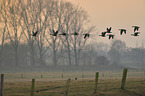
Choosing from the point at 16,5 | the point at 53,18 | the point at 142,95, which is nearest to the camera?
the point at 142,95

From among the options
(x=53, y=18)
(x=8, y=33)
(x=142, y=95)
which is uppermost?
(x=53, y=18)

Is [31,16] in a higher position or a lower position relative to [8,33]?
higher

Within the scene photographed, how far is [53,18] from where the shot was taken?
84.3m

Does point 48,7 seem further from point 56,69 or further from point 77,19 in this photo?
point 56,69

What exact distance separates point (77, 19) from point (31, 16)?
1529cm

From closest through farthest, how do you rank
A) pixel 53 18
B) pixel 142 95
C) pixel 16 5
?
pixel 142 95 → pixel 16 5 → pixel 53 18

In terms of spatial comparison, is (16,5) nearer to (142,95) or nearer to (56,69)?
(56,69)

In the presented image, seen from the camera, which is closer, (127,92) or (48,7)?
(127,92)

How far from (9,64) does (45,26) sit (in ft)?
52.1

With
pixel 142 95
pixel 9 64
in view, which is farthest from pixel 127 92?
pixel 9 64

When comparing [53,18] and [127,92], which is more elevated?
[53,18]

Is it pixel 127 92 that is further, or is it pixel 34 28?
pixel 34 28

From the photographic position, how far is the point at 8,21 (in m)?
79.6

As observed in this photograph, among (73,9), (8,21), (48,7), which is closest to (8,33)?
(8,21)
